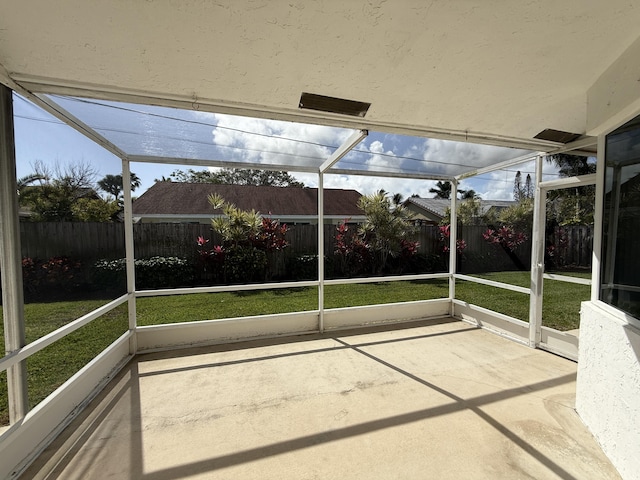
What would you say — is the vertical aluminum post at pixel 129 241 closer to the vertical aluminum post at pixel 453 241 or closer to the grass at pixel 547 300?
the vertical aluminum post at pixel 453 241

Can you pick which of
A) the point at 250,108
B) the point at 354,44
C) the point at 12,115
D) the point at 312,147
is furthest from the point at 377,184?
the point at 12,115

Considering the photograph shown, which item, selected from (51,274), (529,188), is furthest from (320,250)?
(529,188)

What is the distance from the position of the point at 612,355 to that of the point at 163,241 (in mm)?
6915

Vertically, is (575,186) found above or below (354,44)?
below

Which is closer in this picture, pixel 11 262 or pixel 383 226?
pixel 11 262

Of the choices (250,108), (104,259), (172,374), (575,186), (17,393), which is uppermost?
(250,108)

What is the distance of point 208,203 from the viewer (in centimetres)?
800

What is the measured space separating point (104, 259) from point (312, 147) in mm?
2717

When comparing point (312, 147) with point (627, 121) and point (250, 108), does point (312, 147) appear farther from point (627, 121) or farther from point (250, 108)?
point (627, 121)

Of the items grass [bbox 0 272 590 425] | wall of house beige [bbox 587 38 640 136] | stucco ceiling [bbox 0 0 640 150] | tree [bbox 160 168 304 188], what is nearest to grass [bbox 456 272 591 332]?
grass [bbox 0 272 590 425]

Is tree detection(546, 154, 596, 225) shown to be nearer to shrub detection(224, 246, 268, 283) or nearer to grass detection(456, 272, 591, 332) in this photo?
grass detection(456, 272, 591, 332)

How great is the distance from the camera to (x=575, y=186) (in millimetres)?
3100

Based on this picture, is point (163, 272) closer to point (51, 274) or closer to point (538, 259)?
point (51, 274)

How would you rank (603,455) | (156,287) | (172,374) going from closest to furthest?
(603,455) → (172,374) → (156,287)
